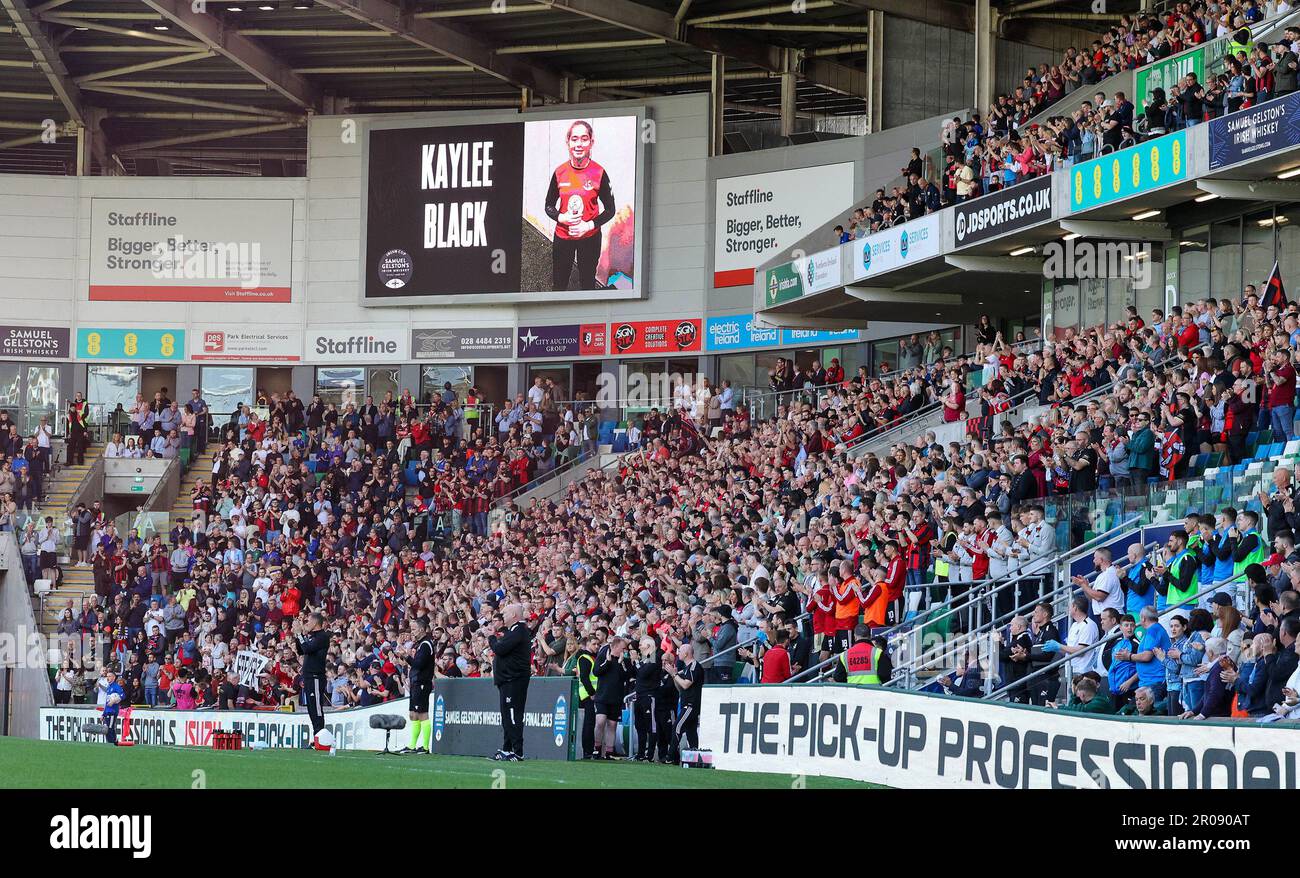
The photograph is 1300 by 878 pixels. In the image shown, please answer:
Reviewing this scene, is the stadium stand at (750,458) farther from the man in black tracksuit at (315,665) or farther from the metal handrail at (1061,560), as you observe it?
the man in black tracksuit at (315,665)

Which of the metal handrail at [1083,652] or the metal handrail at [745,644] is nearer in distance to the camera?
the metal handrail at [1083,652]

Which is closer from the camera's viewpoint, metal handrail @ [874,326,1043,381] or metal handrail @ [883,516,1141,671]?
metal handrail @ [883,516,1141,671]

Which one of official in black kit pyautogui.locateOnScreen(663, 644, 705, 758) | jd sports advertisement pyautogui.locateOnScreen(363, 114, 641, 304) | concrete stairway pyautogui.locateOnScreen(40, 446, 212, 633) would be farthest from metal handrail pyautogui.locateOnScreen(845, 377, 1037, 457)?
concrete stairway pyautogui.locateOnScreen(40, 446, 212, 633)

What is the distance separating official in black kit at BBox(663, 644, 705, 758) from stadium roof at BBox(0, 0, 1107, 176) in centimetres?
2054

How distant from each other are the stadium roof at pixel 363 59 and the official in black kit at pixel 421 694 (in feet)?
66.6

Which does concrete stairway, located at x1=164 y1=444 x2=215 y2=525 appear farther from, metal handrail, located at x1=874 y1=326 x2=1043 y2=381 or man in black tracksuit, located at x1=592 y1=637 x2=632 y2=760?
man in black tracksuit, located at x1=592 y1=637 x2=632 y2=760

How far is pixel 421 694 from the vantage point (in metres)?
19.7

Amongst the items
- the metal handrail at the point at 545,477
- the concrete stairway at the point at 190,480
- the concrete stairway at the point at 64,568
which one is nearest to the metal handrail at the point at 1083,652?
the metal handrail at the point at 545,477

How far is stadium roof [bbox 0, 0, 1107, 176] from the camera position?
39.2 metres

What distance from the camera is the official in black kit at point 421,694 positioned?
1934 centimetres

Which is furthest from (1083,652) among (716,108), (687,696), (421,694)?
(716,108)

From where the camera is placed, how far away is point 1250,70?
2169 cm

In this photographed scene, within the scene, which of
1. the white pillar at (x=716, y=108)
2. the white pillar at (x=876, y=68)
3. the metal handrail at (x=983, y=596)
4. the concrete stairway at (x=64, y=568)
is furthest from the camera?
the white pillar at (x=716, y=108)
